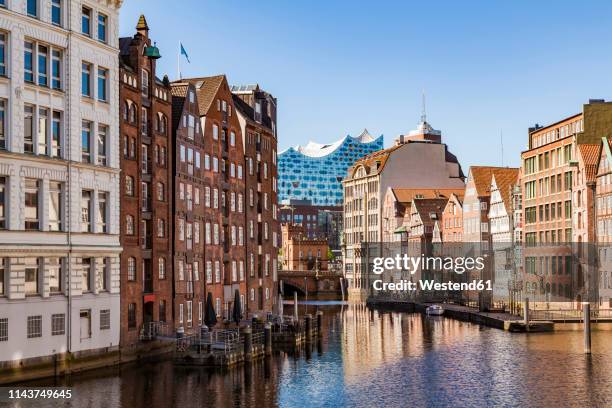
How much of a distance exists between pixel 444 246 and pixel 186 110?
9714 cm

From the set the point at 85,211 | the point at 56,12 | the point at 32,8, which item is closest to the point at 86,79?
the point at 56,12

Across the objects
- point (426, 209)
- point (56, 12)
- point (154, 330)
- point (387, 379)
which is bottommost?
point (387, 379)

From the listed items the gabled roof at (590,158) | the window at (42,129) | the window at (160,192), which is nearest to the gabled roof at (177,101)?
the window at (160,192)

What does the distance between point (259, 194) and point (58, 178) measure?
51.1 metres

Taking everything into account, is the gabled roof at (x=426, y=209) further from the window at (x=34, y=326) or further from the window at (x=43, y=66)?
the window at (x=34, y=326)

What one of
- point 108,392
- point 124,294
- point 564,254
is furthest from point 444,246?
point 108,392

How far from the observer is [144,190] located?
71.9 m

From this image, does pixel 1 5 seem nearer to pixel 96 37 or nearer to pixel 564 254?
pixel 96 37

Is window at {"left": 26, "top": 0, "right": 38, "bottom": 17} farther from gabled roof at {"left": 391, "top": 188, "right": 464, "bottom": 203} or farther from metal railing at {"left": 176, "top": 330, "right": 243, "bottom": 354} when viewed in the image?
gabled roof at {"left": 391, "top": 188, "right": 464, "bottom": 203}

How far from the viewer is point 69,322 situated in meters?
57.7

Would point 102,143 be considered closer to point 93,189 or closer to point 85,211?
point 93,189

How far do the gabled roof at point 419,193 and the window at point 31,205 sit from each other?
134033 mm

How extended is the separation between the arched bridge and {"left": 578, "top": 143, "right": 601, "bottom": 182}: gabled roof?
8141 centimetres

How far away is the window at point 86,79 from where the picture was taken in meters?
60.4
